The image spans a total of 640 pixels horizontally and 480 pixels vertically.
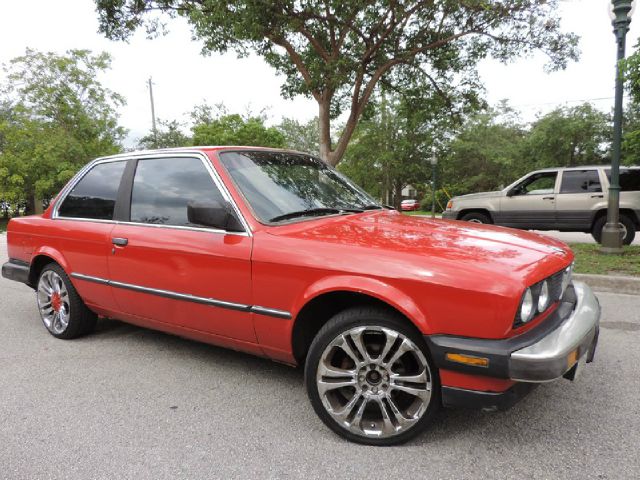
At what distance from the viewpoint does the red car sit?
201 cm

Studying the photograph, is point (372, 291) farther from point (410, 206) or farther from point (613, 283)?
point (410, 206)

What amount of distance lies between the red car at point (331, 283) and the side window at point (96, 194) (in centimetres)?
2

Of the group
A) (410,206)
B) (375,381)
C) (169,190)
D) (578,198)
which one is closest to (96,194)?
(169,190)

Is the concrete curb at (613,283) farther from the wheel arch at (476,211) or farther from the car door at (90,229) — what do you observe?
the car door at (90,229)

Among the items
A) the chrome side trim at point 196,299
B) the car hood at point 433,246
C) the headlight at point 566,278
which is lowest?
the chrome side trim at point 196,299

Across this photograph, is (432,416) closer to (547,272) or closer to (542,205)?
(547,272)

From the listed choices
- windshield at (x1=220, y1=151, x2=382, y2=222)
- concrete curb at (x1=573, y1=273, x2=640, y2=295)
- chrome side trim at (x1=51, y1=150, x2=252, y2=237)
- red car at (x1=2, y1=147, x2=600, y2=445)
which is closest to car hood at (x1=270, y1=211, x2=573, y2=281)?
red car at (x1=2, y1=147, x2=600, y2=445)

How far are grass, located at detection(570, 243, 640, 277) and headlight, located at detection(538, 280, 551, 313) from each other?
4446mm

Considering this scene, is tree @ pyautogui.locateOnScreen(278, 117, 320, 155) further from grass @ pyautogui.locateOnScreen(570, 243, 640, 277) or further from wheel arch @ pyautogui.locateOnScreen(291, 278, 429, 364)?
wheel arch @ pyautogui.locateOnScreen(291, 278, 429, 364)

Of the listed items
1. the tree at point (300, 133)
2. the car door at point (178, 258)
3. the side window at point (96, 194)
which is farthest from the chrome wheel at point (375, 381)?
the tree at point (300, 133)

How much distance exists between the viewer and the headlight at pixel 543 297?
85.3 inches

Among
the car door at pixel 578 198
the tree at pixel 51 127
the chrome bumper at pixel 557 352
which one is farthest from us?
the tree at pixel 51 127

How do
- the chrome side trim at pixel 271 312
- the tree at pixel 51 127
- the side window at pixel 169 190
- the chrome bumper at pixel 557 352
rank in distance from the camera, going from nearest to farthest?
1. the chrome bumper at pixel 557 352
2. the chrome side trim at pixel 271 312
3. the side window at pixel 169 190
4. the tree at pixel 51 127

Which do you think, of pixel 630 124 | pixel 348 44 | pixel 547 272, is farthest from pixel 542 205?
pixel 630 124
